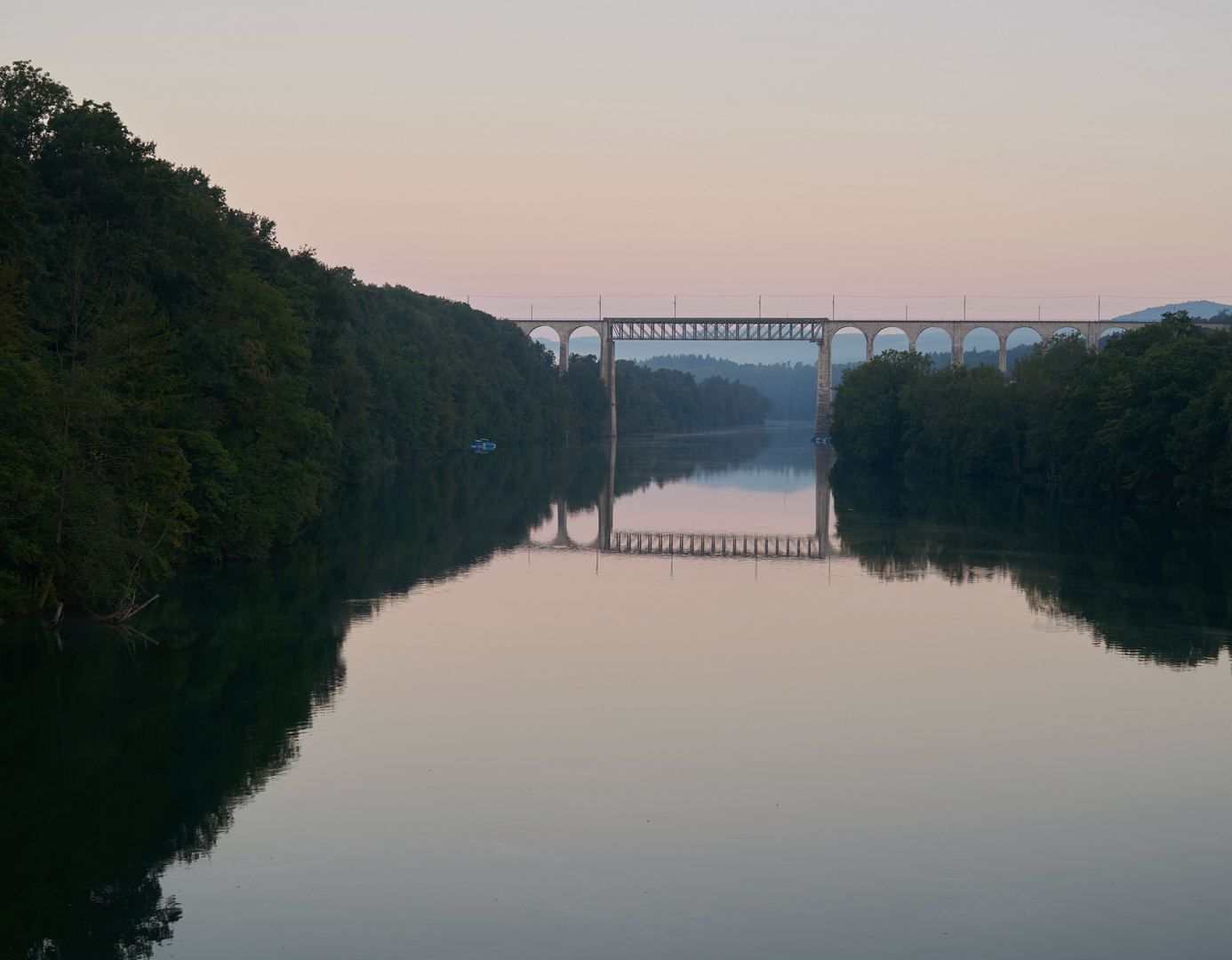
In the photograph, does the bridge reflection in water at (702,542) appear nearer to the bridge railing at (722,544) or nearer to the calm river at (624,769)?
the bridge railing at (722,544)

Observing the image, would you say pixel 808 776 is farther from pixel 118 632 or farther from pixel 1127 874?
pixel 118 632

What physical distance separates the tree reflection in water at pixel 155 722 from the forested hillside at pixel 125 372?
160 cm

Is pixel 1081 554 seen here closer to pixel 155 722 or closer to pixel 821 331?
pixel 155 722

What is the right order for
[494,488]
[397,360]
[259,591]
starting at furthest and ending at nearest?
[397,360], [494,488], [259,591]

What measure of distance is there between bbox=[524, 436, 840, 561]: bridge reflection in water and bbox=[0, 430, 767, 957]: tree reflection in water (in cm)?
487

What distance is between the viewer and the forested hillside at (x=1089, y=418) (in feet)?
179

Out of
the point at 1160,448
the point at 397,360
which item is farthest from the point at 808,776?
the point at 397,360

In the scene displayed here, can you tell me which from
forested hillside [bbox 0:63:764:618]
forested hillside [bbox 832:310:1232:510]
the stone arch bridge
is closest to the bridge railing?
forested hillside [bbox 0:63:764:618]

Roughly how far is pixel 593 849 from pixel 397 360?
79.1 metres

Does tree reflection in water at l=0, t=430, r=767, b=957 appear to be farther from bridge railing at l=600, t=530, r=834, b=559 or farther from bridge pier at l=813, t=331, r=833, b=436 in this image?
bridge pier at l=813, t=331, r=833, b=436

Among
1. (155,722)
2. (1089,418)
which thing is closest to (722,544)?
(155,722)

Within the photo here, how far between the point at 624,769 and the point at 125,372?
60.6ft

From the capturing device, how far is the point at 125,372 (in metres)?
28.4

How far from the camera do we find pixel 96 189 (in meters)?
32.0
